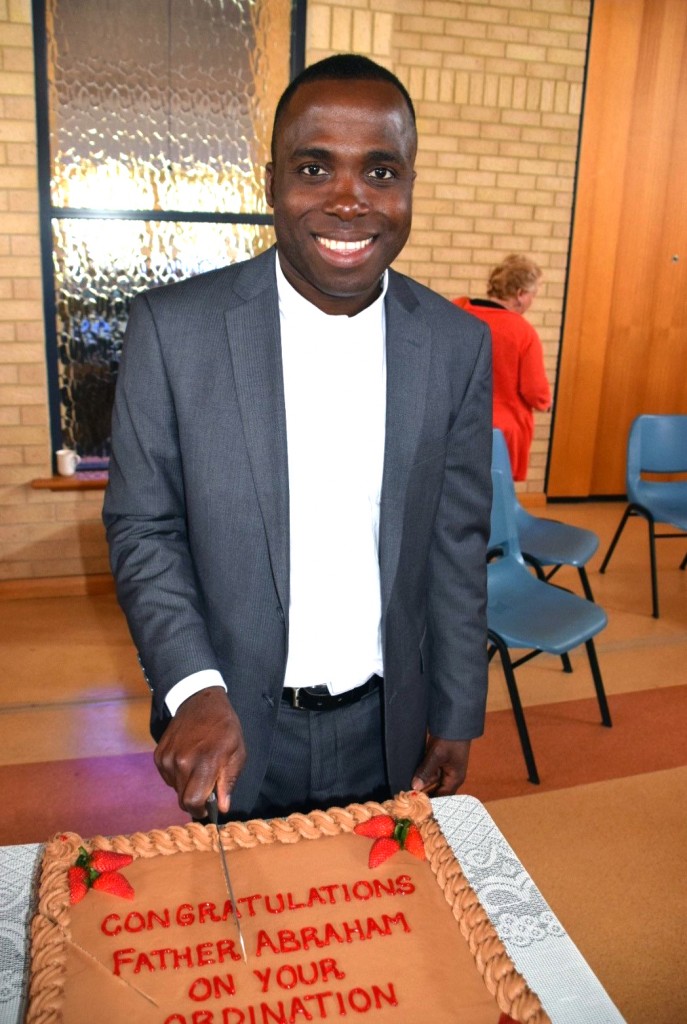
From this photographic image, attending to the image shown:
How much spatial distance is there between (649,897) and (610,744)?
88cm

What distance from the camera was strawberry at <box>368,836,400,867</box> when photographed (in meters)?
1.27

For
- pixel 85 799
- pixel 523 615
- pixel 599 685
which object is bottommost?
pixel 85 799

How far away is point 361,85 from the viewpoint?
1248mm

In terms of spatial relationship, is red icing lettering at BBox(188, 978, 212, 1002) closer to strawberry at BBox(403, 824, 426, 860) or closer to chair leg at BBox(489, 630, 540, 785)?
strawberry at BBox(403, 824, 426, 860)

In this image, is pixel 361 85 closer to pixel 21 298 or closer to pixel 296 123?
pixel 296 123

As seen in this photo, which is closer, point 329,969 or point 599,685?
point 329,969

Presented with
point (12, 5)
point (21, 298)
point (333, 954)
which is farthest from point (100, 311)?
point (333, 954)

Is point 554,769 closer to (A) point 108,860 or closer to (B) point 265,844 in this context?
(B) point 265,844

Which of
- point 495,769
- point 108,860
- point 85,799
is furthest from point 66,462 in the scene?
point 108,860

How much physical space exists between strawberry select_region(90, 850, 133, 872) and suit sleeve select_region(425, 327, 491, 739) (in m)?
0.59

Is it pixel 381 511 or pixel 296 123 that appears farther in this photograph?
pixel 381 511

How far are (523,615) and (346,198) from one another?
2.17 m

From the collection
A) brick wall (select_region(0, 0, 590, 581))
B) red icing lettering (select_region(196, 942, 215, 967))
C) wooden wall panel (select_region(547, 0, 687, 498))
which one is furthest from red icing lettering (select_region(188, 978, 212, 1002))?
wooden wall panel (select_region(547, 0, 687, 498))

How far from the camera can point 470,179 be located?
5.81 metres
